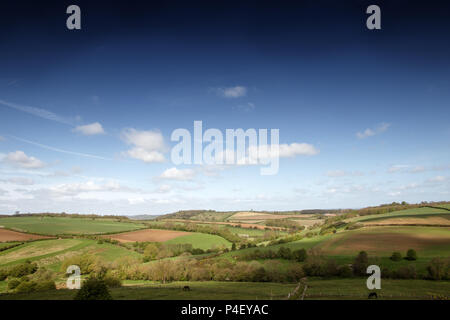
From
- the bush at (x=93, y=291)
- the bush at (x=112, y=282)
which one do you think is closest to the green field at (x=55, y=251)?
the bush at (x=112, y=282)

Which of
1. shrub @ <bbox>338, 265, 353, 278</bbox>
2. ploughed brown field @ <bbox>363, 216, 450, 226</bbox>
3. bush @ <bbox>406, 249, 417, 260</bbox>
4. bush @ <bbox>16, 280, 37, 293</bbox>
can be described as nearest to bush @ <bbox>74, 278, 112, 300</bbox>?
bush @ <bbox>16, 280, 37, 293</bbox>

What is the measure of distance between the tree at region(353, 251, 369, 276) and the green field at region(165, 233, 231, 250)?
185 feet

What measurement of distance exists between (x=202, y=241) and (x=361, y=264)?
68.7 m

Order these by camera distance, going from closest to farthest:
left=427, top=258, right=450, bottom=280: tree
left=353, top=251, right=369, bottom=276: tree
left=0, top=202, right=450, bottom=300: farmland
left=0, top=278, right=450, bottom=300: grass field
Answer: left=0, top=278, right=450, bottom=300: grass field < left=0, top=202, right=450, bottom=300: farmland < left=427, top=258, right=450, bottom=280: tree < left=353, top=251, right=369, bottom=276: tree

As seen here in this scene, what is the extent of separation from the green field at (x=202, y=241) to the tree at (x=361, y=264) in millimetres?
56487

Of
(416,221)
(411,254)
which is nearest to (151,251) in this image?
(411,254)

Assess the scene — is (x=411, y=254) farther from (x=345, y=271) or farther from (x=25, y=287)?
(x=25, y=287)

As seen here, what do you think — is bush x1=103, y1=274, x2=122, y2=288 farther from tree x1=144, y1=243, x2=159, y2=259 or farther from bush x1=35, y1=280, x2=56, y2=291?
tree x1=144, y1=243, x2=159, y2=259

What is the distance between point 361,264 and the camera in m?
58.9

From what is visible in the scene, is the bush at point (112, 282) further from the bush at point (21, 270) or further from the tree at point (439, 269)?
the tree at point (439, 269)

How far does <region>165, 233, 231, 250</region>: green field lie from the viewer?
105 metres

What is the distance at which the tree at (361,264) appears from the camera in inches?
2285
